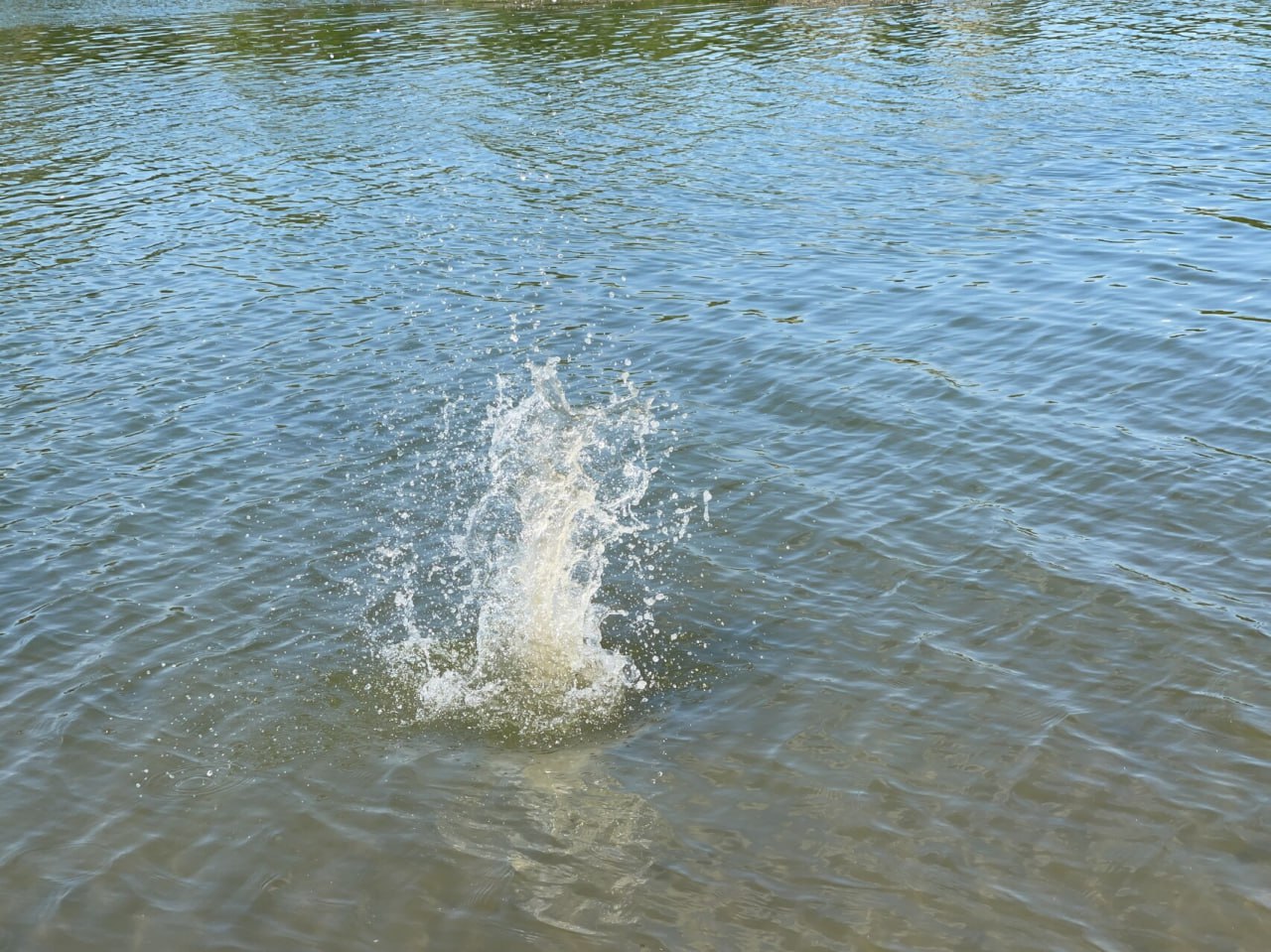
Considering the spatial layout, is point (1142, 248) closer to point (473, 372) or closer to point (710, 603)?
point (473, 372)

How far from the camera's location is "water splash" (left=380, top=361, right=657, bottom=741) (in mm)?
11383

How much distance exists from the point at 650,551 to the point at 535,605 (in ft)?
6.07

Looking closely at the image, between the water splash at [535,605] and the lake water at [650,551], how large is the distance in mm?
62

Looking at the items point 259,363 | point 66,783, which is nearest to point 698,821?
point 66,783

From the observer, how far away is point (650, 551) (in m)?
13.9

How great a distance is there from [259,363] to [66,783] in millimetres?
9874

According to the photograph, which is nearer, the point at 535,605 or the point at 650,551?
the point at 535,605

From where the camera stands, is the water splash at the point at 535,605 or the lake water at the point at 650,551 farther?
the water splash at the point at 535,605

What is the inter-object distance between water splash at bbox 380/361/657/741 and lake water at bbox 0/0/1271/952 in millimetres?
62

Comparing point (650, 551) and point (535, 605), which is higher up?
point (535, 605)

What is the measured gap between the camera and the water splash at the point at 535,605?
37.3 feet

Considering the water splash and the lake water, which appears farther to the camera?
the water splash

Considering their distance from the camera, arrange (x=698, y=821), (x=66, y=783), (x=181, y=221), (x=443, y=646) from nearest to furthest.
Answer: (x=698, y=821) → (x=66, y=783) → (x=443, y=646) → (x=181, y=221)

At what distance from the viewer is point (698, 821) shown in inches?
387
